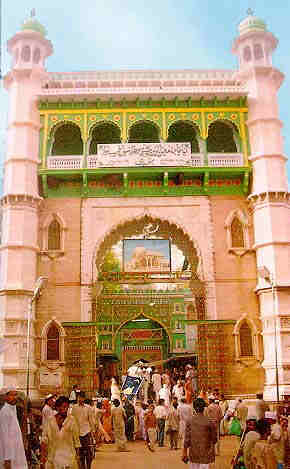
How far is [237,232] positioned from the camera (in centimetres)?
1948

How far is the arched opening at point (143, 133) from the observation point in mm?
21547

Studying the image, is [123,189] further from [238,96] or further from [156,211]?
[238,96]

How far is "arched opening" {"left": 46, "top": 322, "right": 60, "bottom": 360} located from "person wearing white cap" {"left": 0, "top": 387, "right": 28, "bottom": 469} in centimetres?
1194

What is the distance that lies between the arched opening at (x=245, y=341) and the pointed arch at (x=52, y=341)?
20.4ft

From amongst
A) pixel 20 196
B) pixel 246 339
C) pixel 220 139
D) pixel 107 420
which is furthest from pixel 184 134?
pixel 107 420

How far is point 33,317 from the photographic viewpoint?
59.1ft

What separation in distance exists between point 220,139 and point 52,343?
11.1 meters

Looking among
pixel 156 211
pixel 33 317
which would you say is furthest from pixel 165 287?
pixel 33 317

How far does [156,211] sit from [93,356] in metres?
5.81

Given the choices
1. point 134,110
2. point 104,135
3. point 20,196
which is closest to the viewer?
point 20,196

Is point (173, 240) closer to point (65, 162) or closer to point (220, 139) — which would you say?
point (65, 162)

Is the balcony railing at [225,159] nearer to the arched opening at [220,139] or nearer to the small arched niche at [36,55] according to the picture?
the arched opening at [220,139]

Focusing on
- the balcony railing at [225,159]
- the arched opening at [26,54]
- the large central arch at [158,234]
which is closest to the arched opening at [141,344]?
the large central arch at [158,234]

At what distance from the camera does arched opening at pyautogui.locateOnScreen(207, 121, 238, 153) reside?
71.6 feet
